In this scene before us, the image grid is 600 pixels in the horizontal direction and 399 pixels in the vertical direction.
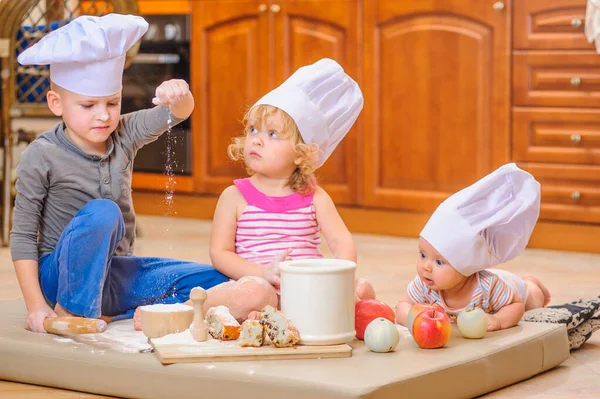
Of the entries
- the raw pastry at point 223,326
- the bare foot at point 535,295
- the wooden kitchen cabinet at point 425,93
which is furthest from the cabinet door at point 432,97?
the raw pastry at point 223,326

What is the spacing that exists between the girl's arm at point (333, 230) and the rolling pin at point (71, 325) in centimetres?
46

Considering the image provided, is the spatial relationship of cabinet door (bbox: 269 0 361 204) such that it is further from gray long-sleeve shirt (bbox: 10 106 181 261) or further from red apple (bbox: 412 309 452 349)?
red apple (bbox: 412 309 452 349)

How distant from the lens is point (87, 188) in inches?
76.7

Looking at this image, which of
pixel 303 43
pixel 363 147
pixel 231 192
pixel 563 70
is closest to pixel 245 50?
pixel 303 43

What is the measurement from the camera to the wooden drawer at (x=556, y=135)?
3107mm

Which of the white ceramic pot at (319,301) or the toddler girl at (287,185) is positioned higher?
the toddler girl at (287,185)

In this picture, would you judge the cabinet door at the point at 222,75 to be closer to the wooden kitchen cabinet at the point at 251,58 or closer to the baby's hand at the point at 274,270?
the wooden kitchen cabinet at the point at 251,58

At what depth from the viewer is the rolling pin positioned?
1.79m

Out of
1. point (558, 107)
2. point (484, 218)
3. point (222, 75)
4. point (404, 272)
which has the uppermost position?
point (222, 75)

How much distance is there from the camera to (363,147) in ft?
11.6

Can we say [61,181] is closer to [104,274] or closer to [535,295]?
[104,274]

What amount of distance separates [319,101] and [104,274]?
20.3 inches

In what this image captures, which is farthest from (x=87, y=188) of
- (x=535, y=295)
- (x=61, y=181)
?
(x=535, y=295)

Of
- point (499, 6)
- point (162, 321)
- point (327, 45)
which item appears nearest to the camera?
point (162, 321)
